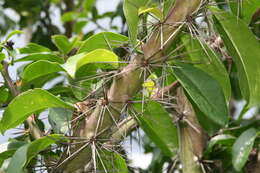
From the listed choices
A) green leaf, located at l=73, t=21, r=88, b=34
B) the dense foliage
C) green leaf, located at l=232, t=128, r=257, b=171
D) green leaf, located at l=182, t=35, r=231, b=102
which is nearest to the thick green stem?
the dense foliage

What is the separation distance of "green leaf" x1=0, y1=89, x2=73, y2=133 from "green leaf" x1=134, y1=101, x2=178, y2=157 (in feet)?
0.57

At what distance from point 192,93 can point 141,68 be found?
10 cm

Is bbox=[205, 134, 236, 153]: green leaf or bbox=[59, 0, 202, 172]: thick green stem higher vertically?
bbox=[59, 0, 202, 172]: thick green stem

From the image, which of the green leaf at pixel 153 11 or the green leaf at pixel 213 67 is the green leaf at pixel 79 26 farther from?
the green leaf at pixel 153 11

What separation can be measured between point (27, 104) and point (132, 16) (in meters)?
0.22

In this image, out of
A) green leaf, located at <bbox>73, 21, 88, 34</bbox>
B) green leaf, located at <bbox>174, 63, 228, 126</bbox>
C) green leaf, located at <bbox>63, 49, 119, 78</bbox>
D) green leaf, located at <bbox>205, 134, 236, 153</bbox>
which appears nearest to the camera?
green leaf, located at <bbox>63, 49, 119, 78</bbox>

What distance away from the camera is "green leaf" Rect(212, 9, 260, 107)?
847mm

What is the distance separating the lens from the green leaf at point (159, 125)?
93 cm

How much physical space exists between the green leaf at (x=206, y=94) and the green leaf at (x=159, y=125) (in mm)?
97

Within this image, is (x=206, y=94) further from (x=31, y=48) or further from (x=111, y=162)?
(x=31, y=48)

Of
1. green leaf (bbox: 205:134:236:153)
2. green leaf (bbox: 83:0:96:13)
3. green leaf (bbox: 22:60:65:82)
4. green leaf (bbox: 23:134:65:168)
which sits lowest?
green leaf (bbox: 205:134:236:153)

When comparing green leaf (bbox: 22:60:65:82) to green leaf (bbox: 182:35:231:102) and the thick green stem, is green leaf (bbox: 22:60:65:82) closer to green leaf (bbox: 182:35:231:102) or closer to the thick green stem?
the thick green stem

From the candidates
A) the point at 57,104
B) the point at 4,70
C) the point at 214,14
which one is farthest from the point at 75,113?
the point at 214,14

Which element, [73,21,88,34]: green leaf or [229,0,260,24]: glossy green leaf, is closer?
[229,0,260,24]: glossy green leaf
